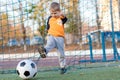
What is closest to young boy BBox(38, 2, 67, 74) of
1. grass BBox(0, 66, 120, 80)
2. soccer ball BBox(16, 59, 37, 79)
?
grass BBox(0, 66, 120, 80)

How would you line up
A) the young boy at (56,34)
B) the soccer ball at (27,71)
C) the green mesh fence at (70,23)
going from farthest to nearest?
the green mesh fence at (70,23) < the young boy at (56,34) < the soccer ball at (27,71)

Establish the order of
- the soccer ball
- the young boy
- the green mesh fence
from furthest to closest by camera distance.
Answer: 1. the green mesh fence
2. the young boy
3. the soccer ball

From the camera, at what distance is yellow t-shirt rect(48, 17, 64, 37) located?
21.5ft

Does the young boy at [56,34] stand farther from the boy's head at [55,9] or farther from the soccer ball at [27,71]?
the soccer ball at [27,71]

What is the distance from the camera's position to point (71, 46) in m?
12.3

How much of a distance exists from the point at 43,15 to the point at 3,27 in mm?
1460

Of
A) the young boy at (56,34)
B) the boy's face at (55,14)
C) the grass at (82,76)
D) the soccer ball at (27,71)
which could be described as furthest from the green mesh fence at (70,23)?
the soccer ball at (27,71)

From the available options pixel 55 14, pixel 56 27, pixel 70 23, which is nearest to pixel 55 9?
pixel 55 14

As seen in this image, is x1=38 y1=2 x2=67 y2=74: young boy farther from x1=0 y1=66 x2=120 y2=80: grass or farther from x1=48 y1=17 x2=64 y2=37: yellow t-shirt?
x1=0 y1=66 x2=120 y2=80: grass

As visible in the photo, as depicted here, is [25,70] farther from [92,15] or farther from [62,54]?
[92,15]

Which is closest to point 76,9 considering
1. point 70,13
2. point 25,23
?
point 70,13

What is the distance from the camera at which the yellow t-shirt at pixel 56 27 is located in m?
6.54

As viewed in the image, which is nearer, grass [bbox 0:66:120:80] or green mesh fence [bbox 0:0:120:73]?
grass [bbox 0:66:120:80]

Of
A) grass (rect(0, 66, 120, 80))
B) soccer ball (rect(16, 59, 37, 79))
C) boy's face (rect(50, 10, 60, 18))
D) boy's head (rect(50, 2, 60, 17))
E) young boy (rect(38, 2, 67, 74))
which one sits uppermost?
boy's head (rect(50, 2, 60, 17))
